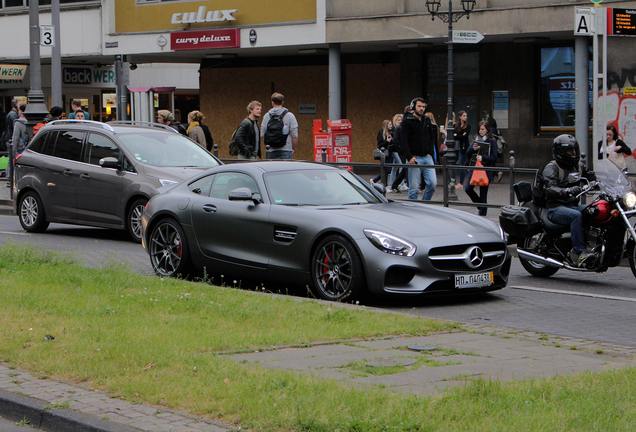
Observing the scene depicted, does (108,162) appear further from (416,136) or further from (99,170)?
(416,136)

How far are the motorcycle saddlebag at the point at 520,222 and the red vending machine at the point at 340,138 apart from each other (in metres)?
13.9

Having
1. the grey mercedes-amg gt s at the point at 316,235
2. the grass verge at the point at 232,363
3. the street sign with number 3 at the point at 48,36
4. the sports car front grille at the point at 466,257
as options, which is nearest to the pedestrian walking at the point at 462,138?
the street sign with number 3 at the point at 48,36

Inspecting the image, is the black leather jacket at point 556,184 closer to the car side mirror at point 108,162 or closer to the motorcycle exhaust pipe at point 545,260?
the motorcycle exhaust pipe at point 545,260

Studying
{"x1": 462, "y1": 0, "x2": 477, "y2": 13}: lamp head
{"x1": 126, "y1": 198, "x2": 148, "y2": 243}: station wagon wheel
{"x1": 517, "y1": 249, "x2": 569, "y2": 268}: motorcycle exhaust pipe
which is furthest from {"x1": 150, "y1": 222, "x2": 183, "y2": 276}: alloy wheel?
{"x1": 462, "y1": 0, "x2": 477, "y2": 13}: lamp head

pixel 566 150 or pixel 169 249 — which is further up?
pixel 566 150

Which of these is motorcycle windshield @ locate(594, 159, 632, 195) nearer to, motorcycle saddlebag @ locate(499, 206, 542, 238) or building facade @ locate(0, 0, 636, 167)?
motorcycle saddlebag @ locate(499, 206, 542, 238)

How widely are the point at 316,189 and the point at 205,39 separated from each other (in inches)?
821

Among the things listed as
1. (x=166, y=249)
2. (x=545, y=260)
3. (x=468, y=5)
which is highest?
(x=468, y=5)

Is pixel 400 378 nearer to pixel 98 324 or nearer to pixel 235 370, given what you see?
pixel 235 370

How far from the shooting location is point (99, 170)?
1427 centimetres

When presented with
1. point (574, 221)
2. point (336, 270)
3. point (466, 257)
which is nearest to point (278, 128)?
point (574, 221)

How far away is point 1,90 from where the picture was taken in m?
42.1

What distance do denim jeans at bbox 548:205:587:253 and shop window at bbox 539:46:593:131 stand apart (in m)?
16.9

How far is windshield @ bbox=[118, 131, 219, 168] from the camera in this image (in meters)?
14.2
